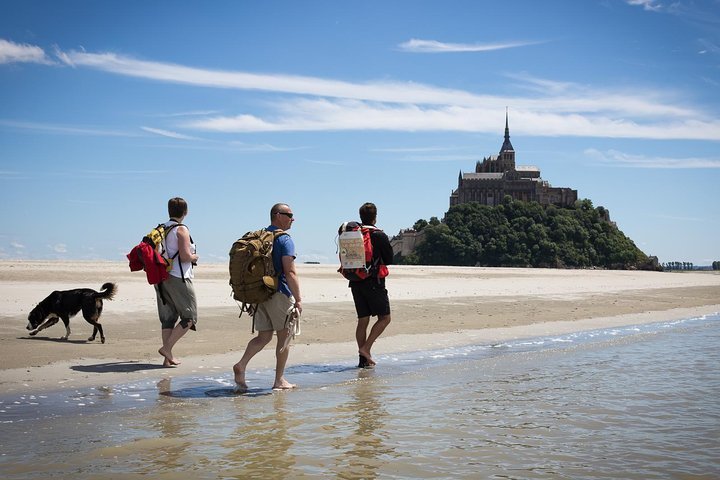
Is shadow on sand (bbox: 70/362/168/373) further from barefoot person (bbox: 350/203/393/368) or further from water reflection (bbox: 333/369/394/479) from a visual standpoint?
water reflection (bbox: 333/369/394/479)

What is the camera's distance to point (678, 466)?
5.18 meters

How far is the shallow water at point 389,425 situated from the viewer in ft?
16.6

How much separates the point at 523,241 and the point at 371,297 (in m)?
105

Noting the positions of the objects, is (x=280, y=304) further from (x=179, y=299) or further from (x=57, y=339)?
(x=57, y=339)

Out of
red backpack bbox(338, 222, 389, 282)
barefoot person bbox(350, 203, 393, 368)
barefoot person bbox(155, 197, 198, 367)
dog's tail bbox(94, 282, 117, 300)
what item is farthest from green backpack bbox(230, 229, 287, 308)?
dog's tail bbox(94, 282, 117, 300)

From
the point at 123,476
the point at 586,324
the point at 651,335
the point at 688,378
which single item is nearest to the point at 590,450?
the point at 123,476

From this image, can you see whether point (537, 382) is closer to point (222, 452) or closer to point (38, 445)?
point (222, 452)

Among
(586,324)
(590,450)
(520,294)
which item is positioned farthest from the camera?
(520,294)

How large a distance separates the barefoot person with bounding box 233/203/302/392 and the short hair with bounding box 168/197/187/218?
170cm

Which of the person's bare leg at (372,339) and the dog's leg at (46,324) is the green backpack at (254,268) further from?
the dog's leg at (46,324)

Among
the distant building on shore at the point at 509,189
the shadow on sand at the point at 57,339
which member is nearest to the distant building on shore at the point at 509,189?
the distant building on shore at the point at 509,189

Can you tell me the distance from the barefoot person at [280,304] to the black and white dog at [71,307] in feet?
12.6

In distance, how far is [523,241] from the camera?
112 m

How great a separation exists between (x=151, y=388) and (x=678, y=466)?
5.34 m
